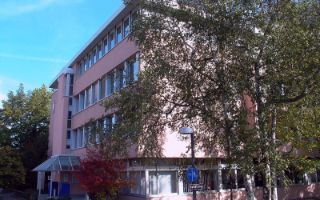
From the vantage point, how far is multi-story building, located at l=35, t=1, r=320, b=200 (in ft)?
78.8

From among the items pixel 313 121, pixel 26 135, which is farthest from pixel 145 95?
pixel 26 135

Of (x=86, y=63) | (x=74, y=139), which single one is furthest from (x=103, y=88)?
(x=74, y=139)

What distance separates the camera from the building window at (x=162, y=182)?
24078mm

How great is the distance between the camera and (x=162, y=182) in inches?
963

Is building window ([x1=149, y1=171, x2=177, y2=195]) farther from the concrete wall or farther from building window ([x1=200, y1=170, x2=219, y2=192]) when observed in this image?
the concrete wall

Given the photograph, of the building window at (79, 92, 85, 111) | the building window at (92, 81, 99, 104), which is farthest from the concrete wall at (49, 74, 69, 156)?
the building window at (92, 81, 99, 104)

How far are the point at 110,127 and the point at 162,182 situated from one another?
26.6ft

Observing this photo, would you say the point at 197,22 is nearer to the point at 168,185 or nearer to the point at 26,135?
the point at 168,185

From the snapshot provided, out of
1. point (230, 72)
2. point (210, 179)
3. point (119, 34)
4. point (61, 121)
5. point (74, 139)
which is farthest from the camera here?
point (61, 121)

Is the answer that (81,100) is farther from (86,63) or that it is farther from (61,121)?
(61,121)

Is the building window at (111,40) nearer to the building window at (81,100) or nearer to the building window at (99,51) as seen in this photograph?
the building window at (99,51)

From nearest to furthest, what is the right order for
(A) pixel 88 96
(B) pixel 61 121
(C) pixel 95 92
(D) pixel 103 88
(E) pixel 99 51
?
(D) pixel 103 88
(E) pixel 99 51
(C) pixel 95 92
(A) pixel 88 96
(B) pixel 61 121

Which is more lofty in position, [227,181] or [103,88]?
[103,88]

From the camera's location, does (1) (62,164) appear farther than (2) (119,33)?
Yes
